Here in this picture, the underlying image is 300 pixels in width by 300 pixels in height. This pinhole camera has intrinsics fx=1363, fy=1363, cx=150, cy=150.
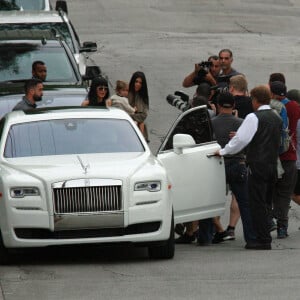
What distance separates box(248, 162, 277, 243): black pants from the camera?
561 inches

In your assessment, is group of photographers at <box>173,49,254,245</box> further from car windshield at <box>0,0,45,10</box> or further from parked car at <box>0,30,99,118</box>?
car windshield at <box>0,0,45,10</box>

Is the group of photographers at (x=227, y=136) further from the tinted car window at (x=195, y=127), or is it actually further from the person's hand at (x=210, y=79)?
the person's hand at (x=210, y=79)

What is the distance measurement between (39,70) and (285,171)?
485 cm

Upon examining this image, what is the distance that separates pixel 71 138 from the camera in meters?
14.1

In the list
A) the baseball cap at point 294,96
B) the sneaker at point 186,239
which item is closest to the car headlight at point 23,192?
the sneaker at point 186,239

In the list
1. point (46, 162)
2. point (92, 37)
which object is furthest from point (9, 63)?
point (92, 37)

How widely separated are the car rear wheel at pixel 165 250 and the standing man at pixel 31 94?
372 cm

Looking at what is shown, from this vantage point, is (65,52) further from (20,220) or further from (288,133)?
(20,220)

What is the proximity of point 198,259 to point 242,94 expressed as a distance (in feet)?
9.08

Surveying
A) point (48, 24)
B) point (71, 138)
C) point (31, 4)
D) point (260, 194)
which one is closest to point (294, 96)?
point (260, 194)

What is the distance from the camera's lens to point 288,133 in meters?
15.1

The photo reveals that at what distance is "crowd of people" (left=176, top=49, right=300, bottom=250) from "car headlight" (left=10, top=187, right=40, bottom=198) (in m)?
2.24

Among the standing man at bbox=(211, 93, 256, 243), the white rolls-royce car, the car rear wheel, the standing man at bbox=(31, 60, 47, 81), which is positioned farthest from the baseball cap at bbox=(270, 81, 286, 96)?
the standing man at bbox=(31, 60, 47, 81)

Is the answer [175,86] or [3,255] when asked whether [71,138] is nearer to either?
[3,255]
